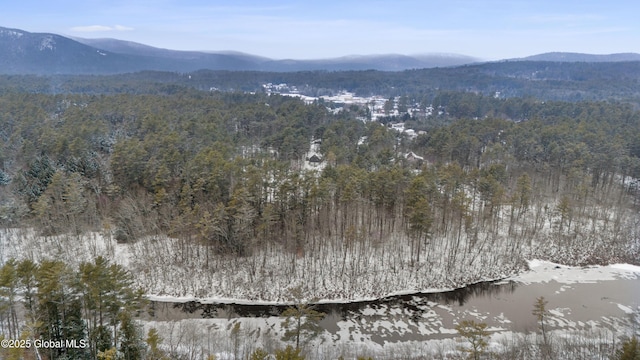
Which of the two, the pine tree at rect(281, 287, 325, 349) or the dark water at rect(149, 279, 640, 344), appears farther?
the dark water at rect(149, 279, 640, 344)

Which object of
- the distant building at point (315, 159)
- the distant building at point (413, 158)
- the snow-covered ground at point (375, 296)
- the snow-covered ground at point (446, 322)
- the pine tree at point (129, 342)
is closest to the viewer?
the pine tree at point (129, 342)

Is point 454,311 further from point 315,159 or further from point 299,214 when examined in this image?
point 315,159

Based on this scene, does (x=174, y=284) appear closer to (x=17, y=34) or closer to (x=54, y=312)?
(x=54, y=312)

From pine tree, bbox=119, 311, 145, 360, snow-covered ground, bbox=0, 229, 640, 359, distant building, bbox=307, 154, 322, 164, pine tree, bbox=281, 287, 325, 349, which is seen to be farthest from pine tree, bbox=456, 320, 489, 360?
distant building, bbox=307, 154, 322, 164

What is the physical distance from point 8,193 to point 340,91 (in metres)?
110

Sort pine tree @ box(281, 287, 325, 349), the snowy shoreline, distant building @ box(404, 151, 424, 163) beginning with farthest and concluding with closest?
distant building @ box(404, 151, 424, 163) < the snowy shoreline < pine tree @ box(281, 287, 325, 349)

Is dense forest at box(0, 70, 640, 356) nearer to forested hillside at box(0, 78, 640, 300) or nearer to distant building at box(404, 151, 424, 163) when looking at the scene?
forested hillside at box(0, 78, 640, 300)

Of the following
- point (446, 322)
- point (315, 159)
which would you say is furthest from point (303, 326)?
point (315, 159)

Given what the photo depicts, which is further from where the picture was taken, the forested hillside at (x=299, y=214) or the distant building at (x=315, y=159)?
the distant building at (x=315, y=159)

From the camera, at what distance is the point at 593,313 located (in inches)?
786

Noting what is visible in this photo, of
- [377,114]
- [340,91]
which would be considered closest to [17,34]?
[340,91]

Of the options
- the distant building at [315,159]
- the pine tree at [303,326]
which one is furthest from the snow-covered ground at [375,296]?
the distant building at [315,159]

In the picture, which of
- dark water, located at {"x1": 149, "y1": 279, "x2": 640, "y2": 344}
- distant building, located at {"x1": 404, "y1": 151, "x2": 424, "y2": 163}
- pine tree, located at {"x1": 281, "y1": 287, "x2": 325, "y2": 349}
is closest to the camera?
pine tree, located at {"x1": 281, "y1": 287, "x2": 325, "y2": 349}

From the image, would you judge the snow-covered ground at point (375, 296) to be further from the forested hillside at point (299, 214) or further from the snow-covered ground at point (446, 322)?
the forested hillside at point (299, 214)
